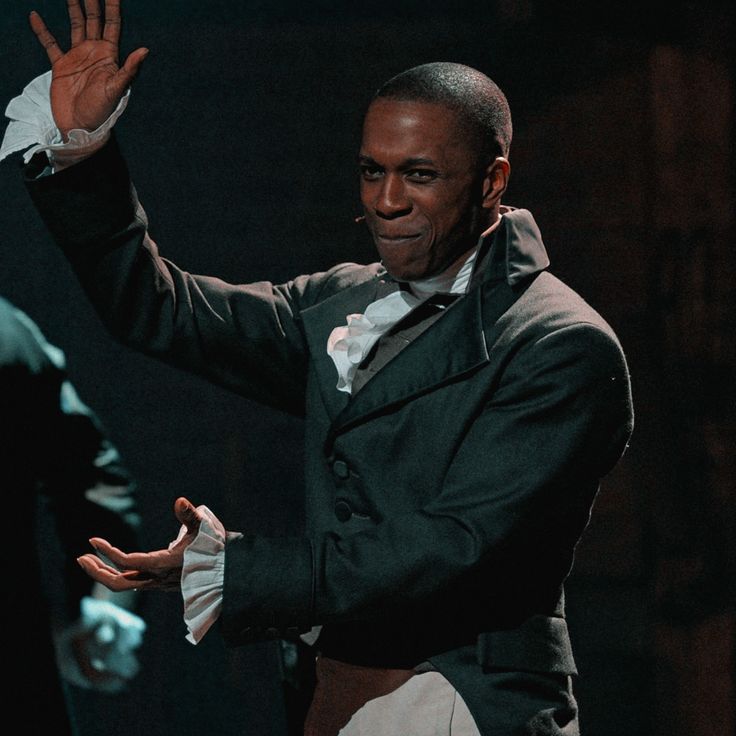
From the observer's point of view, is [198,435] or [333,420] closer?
[333,420]

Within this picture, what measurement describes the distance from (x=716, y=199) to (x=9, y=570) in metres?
1.84

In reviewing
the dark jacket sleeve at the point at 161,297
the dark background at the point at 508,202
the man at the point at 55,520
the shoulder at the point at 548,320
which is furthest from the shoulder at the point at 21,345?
the shoulder at the point at 548,320

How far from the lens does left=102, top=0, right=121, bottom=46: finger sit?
6.59ft

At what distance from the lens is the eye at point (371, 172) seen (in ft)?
6.36

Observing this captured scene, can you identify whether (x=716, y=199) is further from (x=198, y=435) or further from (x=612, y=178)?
(x=198, y=435)

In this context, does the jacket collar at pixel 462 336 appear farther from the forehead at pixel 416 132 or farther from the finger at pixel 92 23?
the finger at pixel 92 23

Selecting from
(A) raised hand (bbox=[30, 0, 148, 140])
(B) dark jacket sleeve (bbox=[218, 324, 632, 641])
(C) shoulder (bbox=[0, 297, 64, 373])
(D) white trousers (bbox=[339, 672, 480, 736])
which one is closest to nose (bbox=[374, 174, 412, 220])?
(B) dark jacket sleeve (bbox=[218, 324, 632, 641])

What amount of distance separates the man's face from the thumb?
460mm

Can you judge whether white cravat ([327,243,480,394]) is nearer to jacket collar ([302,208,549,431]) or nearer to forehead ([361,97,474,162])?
jacket collar ([302,208,549,431])

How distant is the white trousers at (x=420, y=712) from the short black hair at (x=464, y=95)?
2.34ft

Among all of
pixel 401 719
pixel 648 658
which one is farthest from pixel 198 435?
pixel 401 719

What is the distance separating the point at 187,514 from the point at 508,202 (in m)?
1.80

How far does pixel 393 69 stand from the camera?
331 centimetres

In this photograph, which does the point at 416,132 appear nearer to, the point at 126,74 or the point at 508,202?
the point at 126,74
